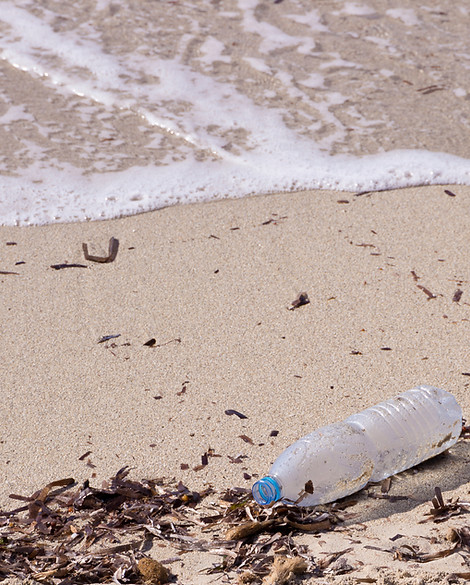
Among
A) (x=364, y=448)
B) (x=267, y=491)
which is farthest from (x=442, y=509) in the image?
(x=267, y=491)

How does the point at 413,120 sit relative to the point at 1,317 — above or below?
above

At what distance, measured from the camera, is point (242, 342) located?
8.20 ft

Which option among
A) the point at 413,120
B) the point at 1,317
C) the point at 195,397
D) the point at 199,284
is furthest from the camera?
the point at 413,120

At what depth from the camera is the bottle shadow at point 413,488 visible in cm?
170

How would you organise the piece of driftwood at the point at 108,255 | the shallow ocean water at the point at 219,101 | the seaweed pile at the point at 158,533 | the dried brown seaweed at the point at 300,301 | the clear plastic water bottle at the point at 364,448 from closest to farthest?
the seaweed pile at the point at 158,533 → the clear plastic water bottle at the point at 364,448 → the dried brown seaweed at the point at 300,301 → the piece of driftwood at the point at 108,255 → the shallow ocean water at the point at 219,101

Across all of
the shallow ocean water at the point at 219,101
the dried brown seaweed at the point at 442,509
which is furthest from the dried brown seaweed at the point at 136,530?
the shallow ocean water at the point at 219,101

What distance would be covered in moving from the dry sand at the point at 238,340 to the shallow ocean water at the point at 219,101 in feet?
0.83

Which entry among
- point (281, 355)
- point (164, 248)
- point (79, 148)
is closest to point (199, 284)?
point (164, 248)

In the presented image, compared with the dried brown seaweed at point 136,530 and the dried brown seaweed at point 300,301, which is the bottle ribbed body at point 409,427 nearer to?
the dried brown seaweed at point 136,530

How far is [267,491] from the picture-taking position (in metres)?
1.66

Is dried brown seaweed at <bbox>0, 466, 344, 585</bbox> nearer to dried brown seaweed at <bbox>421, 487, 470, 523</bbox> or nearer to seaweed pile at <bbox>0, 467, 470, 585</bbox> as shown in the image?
seaweed pile at <bbox>0, 467, 470, 585</bbox>

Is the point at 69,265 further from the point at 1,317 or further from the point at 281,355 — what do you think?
the point at 281,355

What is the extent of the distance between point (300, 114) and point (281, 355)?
7.62ft

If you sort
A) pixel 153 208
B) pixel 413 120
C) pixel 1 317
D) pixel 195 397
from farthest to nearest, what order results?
pixel 413 120, pixel 153 208, pixel 1 317, pixel 195 397
